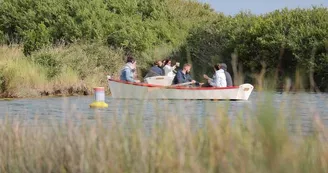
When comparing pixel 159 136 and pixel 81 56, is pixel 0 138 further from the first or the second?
pixel 81 56

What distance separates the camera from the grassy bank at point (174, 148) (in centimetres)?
491

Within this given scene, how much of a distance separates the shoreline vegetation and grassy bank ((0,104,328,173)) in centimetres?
2019

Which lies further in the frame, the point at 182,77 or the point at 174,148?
the point at 182,77

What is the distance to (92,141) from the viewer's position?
671cm

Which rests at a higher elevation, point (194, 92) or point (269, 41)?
point (269, 41)

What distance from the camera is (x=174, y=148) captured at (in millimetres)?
6168

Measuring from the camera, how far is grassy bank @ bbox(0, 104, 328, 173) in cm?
491

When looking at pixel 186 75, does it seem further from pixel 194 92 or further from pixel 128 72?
pixel 128 72

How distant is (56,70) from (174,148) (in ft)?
86.4

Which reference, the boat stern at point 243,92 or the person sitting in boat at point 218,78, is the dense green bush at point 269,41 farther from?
the person sitting in boat at point 218,78

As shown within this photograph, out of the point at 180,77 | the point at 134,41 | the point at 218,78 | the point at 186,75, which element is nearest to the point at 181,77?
the point at 180,77

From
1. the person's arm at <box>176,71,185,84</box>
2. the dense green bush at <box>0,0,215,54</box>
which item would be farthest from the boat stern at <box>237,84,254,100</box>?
the dense green bush at <box>0,0,215,54</box>

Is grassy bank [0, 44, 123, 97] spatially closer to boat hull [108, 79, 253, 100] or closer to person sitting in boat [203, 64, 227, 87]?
boat hull [108, 79, 253, 100]

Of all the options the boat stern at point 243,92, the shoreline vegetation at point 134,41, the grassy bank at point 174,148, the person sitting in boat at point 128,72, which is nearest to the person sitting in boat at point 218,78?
the boat stern at point 243,92
